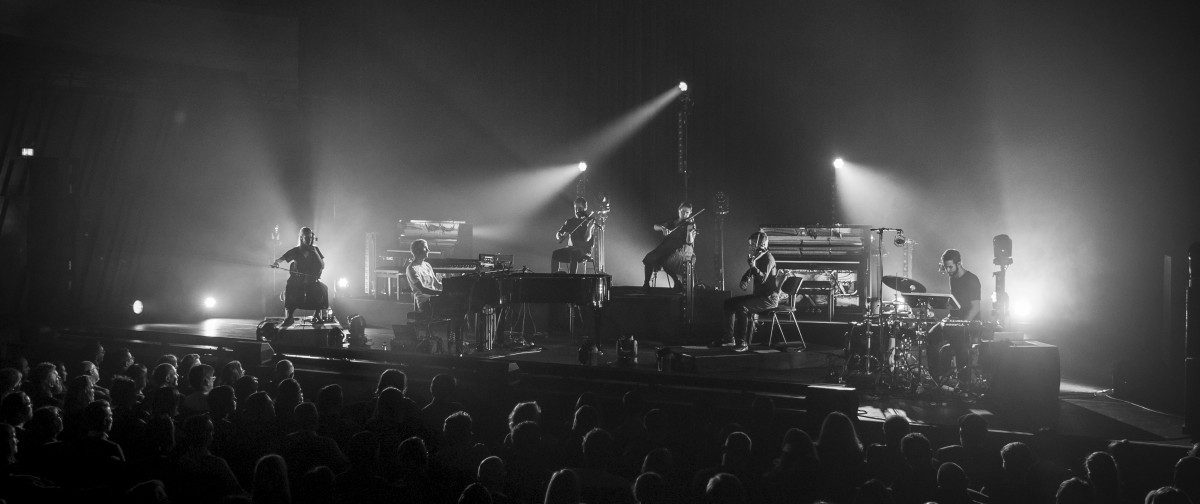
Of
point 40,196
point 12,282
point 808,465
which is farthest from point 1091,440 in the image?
point 12,282

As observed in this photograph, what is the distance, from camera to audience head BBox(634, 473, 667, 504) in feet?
11.0

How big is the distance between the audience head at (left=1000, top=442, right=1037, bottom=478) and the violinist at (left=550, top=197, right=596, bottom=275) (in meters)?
7.12

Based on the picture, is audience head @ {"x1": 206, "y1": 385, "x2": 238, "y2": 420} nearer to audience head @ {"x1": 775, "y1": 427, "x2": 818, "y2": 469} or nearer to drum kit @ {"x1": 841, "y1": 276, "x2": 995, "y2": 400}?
audience head @ {"x1": 775, "y1": 427, "x2": 818, "y2": 469}

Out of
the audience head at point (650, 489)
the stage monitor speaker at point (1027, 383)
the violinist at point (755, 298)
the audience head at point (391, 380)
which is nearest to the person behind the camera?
the audience head at point (650, 489)

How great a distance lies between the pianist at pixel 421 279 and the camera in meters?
9.02

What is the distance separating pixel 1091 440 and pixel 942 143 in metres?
7.69

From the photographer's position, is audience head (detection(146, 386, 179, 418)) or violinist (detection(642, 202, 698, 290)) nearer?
audience head (detection(146, 386, 179, 418))

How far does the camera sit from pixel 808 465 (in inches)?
150

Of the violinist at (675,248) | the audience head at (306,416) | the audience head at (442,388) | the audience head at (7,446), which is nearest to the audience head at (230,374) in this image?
the audience head at (442,388)

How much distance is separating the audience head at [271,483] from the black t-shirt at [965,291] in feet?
20.1

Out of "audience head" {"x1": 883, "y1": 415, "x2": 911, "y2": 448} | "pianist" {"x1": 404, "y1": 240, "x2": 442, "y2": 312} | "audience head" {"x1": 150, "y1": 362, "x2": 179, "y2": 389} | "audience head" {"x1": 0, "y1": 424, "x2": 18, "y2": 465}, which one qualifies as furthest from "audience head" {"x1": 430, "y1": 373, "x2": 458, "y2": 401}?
"pianist" {"x1": 404, "y1": 240, "x2": 442, "y2": 312}

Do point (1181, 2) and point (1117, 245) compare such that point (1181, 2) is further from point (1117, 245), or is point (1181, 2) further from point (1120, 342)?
point (1120, 342)

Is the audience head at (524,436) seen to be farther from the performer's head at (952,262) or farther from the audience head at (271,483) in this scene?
the performer's head at (952,262)

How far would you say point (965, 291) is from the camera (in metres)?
7.21
